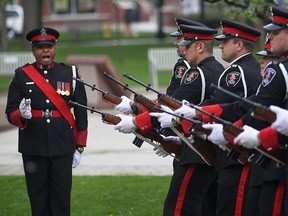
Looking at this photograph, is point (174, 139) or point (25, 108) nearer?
point (25, 108)

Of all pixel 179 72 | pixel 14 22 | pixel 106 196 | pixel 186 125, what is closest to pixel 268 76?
pixel 186 125

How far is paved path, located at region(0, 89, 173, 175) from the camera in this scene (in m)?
12.2

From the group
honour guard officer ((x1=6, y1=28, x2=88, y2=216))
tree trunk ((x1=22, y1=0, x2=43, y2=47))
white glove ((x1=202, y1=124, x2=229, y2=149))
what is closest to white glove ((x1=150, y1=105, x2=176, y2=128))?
white glove ((x1=202, y1=124, x2=229, y2=149))

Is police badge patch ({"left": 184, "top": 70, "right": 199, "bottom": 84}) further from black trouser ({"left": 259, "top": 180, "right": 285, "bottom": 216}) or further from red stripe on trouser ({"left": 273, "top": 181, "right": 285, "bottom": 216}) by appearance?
red stripe on trouser ({"left": 273, "top": 181, "right": 285, "bottom": 216})

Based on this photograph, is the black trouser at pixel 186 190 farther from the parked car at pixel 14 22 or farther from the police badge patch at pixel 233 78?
the parked car at pixel 14 22

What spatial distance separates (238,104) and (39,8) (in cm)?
2561

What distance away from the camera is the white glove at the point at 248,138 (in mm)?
5762

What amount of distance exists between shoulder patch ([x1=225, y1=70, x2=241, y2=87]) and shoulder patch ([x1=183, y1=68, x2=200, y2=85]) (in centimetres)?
39

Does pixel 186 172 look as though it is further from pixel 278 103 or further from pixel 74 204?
pixel 74 204

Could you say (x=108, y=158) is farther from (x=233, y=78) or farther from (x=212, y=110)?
(x=212, y=110)

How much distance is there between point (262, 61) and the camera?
323 inches

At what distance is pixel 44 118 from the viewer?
25.6 feet

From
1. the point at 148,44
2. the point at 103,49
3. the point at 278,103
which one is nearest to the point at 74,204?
the point at 278,103

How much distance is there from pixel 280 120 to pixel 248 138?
0.28 metres
